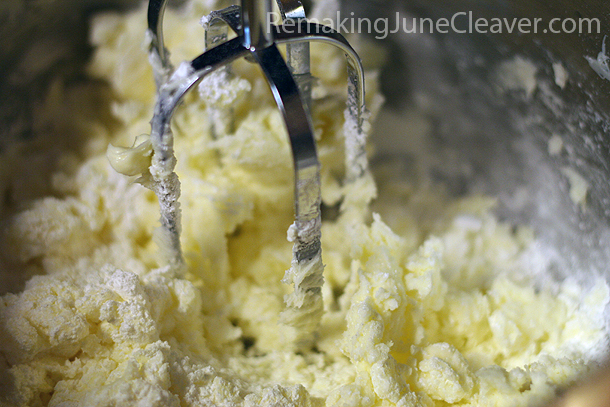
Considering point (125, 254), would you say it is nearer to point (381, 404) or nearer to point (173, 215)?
point (173, 215)

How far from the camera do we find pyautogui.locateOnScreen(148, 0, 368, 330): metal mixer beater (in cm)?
50

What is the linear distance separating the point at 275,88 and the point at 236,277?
0.33 meters

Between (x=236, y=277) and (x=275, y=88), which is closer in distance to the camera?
(x=275, y=88)

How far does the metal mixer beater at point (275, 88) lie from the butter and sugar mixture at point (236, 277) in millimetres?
44

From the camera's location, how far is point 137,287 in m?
0.56

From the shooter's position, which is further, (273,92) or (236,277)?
(236,277)

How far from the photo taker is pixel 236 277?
28.9 inches

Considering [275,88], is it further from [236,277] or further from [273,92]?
[236,277]

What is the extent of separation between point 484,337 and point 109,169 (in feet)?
1.87

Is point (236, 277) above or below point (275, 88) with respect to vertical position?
below

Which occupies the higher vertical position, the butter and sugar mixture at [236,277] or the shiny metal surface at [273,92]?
the shiny metal surface at [273,92]

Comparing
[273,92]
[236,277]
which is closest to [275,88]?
[273,92]

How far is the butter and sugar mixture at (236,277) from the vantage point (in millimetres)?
539

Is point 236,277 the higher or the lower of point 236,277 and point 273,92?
the lower
